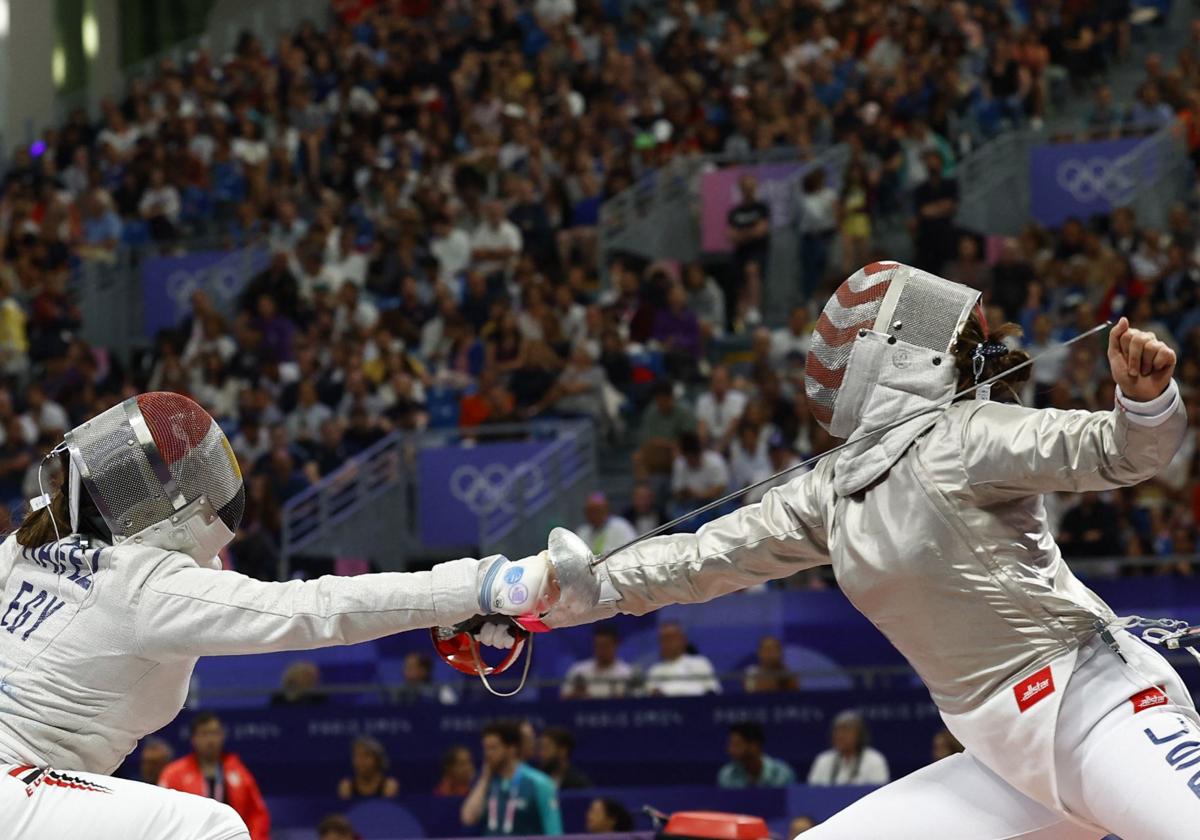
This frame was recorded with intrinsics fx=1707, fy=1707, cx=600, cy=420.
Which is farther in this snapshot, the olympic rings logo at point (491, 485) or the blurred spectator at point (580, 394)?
the blurred spectator at point (580, 394)

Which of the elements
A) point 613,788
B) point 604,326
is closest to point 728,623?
point 613,788

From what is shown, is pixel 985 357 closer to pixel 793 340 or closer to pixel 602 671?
pixel 602 671

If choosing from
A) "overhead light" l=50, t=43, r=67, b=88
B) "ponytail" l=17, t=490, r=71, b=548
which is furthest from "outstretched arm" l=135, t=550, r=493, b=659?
"overhead light" l=50, t=43, r=67, b=88

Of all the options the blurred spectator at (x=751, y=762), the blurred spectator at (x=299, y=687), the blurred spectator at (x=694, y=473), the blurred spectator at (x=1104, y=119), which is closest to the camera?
the blurred spectator at (x=751, y=762)

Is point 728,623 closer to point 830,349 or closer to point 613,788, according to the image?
point 613,788

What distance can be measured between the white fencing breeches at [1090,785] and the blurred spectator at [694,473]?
18.2ft

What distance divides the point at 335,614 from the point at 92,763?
2.03 feet

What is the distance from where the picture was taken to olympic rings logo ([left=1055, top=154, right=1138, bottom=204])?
11211 millimetres

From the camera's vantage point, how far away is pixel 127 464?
140 inches

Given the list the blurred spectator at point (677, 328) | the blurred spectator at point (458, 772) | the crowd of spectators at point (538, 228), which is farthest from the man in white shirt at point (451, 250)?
the blurred spectator at point (458, 772)

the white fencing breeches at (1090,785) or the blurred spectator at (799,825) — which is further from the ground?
the white fencing breeches at (1090,785)

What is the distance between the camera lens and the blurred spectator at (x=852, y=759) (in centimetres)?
712

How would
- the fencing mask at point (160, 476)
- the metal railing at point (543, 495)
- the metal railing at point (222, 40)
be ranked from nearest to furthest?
the fencing mask at point (160, 476)
the metal railing at point (543, 495)
the metal railing at point (222, 40)

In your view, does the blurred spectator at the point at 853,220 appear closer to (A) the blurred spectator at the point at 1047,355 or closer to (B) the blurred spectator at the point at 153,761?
(A) the blurred spectator at the point at 1047,355
